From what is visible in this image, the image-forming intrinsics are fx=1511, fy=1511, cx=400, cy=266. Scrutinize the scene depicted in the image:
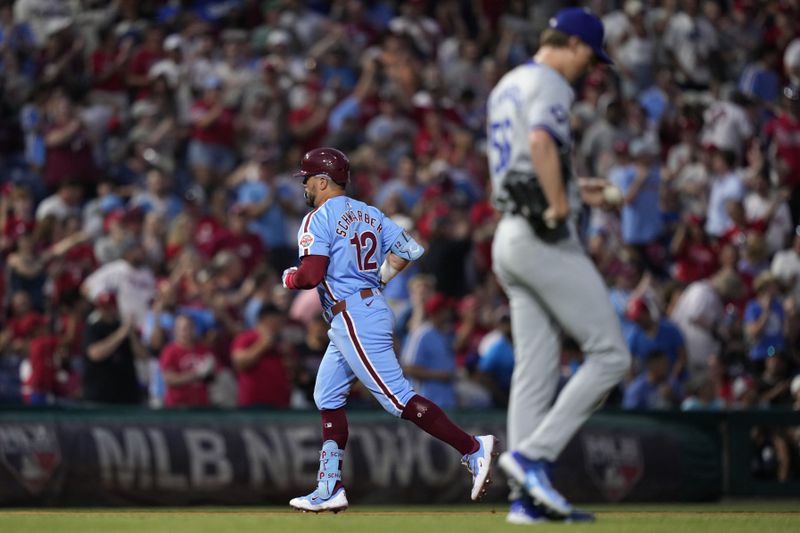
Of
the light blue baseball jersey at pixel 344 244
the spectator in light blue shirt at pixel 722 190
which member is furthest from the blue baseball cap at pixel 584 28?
the spectator in light blue shirt at pixel 722 190

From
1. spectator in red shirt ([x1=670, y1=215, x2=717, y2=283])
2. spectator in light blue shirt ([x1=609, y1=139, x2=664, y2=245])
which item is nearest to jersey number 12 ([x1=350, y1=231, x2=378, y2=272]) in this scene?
spectator in red shirt ([x1=670, y1=215, x2=717, y2=283])

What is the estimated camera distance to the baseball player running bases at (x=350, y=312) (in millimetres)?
7707

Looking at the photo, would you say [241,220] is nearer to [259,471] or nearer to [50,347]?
[50,347]

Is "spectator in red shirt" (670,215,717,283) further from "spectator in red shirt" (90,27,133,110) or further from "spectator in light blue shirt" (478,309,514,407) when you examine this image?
"spectator in red shirt" (90,27,133,110)

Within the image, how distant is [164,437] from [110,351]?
1.91m

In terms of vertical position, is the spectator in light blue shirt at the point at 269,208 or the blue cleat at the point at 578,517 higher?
the spectator in light blue shirt at the point at 269,208

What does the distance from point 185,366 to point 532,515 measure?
270 inches

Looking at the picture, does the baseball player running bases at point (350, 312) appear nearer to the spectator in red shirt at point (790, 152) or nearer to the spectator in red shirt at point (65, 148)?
the spectator in red shirt at point (65, 148)

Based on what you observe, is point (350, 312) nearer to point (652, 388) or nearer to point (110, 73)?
point (652, 388)

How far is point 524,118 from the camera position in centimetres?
681

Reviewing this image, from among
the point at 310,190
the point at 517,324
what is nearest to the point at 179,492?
the point at 310,190

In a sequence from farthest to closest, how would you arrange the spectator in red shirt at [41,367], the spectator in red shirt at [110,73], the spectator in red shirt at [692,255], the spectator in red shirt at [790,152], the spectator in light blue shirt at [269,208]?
the spectator in red shirt at [110,73], the spectator in red shirt at [790,152], the spectator in red shirt at [692,255], the spectator in light blue shirt at [269,208], the spectator in red shirt at [41,367]

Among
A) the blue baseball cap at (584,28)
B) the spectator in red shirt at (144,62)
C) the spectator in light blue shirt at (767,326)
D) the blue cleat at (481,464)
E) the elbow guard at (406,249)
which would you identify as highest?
the spectator in red shirt at (144,62)

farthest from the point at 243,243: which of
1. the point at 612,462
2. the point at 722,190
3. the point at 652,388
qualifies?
the point at 722,190
